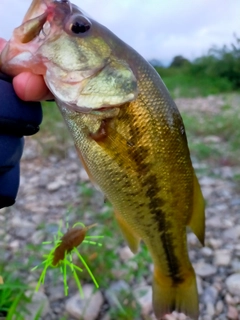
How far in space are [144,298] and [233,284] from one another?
0.50 meters

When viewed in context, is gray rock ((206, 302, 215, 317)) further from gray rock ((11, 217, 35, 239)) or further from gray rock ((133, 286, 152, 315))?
gray rock ((11, 217, 35, 239))

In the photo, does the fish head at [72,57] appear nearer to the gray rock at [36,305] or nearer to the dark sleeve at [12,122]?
the dark sleeve at [12,122]

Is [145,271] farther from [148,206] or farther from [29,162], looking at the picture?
[29,162]

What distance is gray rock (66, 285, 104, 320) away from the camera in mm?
2227

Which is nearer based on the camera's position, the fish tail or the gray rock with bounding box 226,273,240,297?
the fish tail

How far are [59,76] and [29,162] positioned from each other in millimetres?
3471

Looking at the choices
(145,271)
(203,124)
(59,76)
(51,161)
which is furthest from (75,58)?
(203,124)

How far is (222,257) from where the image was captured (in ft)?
9.05

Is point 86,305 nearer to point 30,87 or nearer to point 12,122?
point 12,122

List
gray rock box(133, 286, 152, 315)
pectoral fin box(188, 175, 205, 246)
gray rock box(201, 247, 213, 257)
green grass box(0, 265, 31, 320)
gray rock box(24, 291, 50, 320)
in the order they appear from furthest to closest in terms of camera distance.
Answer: gray rock box(201, 247, 213, 257) → gray rock box(133, 286, 152, 315) → gray rock box(24, 291, 50, 320) → green grass box(0, 265, 31, 320) → pectoral fin box(188, 175, 205, 246)

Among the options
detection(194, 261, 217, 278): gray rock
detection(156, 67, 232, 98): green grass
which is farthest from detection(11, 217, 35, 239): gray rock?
detection(156, 67, 232, 98): green grass

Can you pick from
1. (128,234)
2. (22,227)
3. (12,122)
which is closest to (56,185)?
(22,227)

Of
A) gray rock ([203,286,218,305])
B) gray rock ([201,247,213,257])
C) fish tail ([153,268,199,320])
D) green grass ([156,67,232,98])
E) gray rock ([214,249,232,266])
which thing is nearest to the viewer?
fish tail ([153,268,199,320])

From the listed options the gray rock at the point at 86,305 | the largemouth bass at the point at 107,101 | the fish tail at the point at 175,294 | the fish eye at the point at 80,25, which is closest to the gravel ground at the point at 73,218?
the gray rock at the point at 86,305
